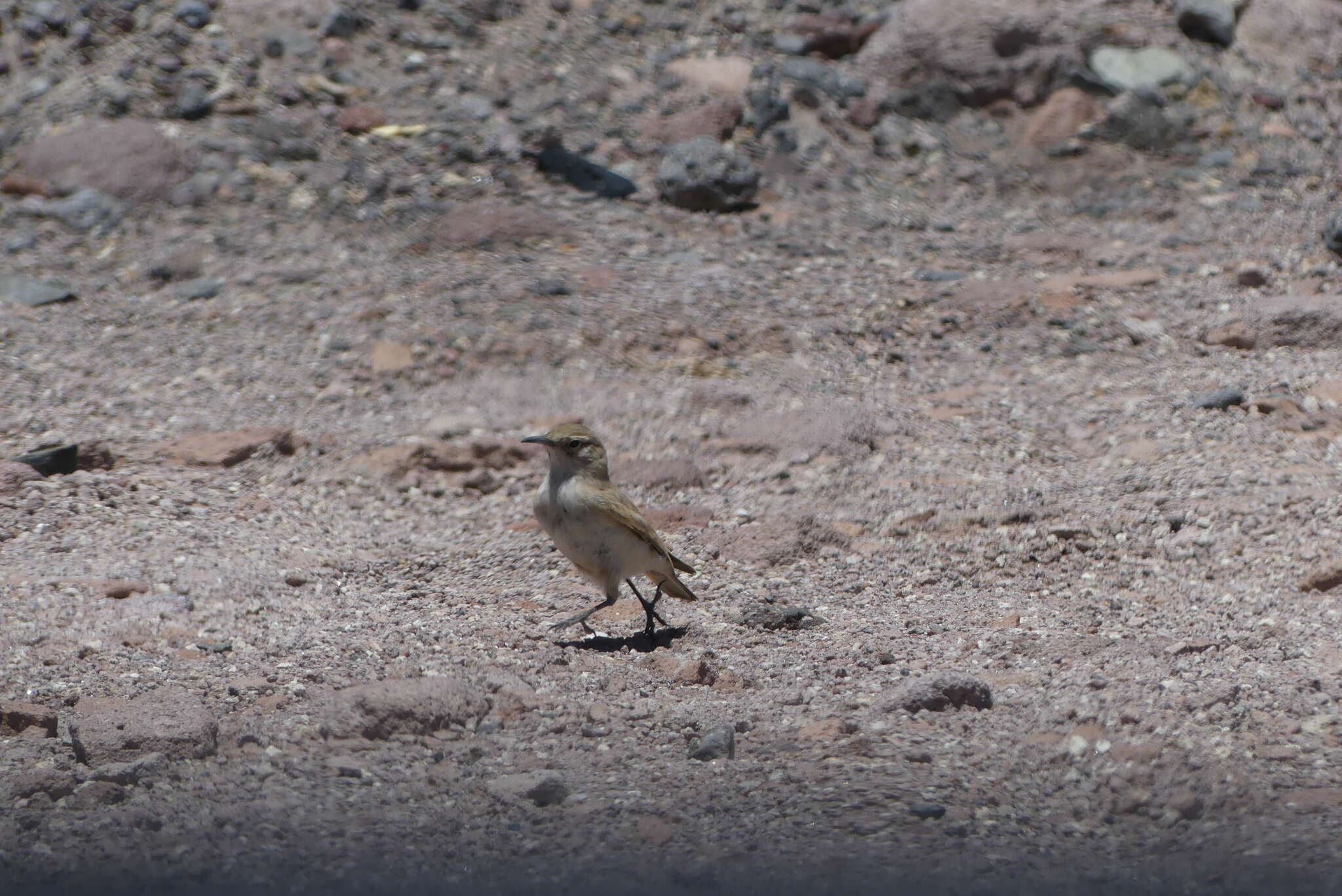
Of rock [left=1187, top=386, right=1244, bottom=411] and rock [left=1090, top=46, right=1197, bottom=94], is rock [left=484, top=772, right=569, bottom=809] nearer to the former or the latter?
rock [left=1187, top=386, right=1244, bottom=411]

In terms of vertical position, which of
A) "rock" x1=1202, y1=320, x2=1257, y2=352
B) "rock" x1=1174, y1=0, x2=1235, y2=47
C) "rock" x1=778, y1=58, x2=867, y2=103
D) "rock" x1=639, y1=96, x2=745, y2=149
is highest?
"rock" x1=1174, y1=0, x2=1235, y2=47

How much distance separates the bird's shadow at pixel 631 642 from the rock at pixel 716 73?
5377mm

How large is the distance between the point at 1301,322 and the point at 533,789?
5.26 m

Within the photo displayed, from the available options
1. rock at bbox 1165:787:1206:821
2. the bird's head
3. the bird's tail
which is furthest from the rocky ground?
the bird's head

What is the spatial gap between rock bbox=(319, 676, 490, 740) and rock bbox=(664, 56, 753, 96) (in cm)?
622

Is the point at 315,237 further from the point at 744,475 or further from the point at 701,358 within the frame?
the point at 744,475

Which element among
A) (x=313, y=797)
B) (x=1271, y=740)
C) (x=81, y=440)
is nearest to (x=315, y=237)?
(x=81, y=440)

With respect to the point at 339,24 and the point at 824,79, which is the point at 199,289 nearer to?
the point at 339,24

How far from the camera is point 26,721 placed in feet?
13.8

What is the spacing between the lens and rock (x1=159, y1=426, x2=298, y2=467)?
21.6 feet

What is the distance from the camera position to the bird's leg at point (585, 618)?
509cm

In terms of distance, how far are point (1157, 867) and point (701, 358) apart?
441 centimetres

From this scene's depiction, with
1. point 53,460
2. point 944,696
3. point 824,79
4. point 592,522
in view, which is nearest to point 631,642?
point 592,522

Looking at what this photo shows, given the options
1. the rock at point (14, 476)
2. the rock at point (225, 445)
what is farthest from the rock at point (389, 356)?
the rock at point (14, 476)
